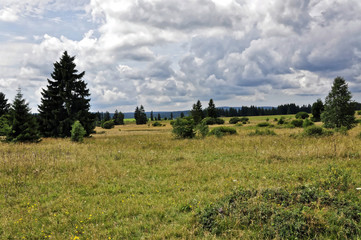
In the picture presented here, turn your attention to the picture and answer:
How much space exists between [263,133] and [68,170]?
20.0 meters

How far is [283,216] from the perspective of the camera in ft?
14.7

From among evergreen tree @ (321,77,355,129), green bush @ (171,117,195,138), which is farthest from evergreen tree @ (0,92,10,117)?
evergreen tree @ (321,77,355,129)

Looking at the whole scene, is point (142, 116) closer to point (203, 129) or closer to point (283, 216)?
point (203, 129)

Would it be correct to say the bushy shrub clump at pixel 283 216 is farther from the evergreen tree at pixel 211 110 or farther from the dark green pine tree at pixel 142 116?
the dark green pine tree at pixel 142 116

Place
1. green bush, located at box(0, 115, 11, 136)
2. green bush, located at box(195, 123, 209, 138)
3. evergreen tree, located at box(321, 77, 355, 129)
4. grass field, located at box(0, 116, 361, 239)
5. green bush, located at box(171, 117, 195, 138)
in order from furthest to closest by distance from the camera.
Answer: evergreen tree, located at box(321, 77, 355, 129) < green bush, located at box(195, 123, 209, 138) < green bush, located at box(171, 117, 195, 138) < green bush, located at box(0, 115, 11, 136) < grass field, located at box(0, 116, 361, 239)

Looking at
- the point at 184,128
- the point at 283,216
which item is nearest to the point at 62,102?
the point at 184,128

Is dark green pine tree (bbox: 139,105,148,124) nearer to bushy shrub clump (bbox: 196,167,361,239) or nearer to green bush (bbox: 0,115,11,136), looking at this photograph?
green bush (bbox: 0,115,11,136)

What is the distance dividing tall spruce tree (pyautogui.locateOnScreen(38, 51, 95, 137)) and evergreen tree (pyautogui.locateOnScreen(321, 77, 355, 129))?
112 ft

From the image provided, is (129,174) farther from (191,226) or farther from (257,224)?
(257,224)

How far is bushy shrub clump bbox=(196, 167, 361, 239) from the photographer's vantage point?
417 centimetres

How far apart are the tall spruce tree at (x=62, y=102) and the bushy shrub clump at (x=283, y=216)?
2940cm

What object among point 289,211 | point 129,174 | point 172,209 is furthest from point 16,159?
point 289,211

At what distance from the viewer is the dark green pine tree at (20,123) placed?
18728 mm

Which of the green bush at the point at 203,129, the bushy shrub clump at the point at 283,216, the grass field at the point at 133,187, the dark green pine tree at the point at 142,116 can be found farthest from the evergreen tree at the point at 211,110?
the bushy shrub clump at the point at 283,216
